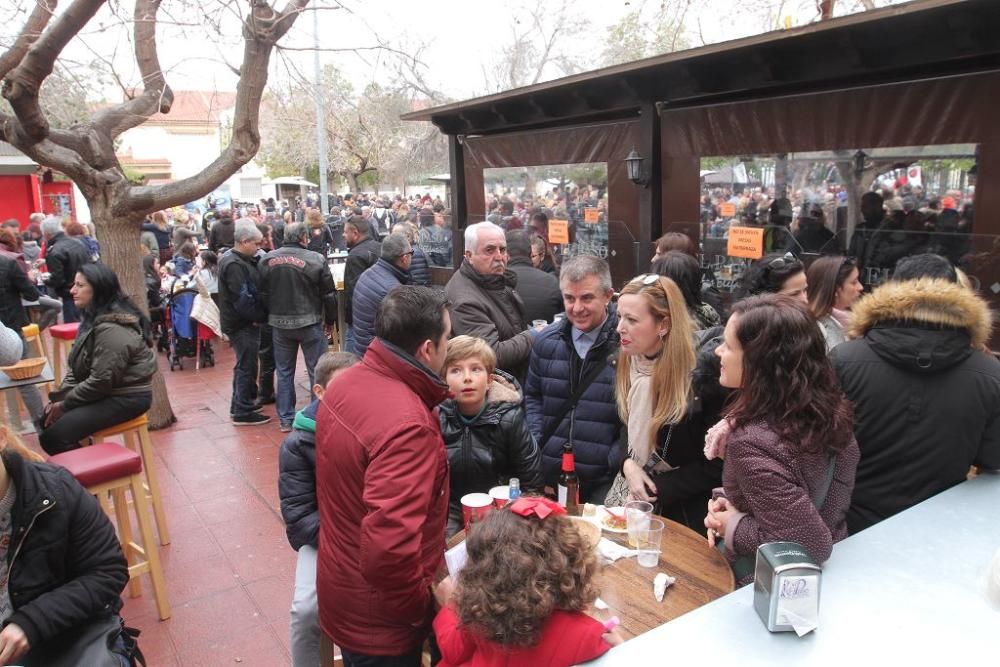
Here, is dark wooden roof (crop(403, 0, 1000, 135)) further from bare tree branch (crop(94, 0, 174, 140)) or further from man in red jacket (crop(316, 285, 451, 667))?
man in red jacket (crop(316, 285, 451, 667))

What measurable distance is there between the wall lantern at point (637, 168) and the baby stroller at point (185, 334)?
562cm

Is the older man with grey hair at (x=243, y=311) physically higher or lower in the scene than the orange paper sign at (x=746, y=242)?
lower

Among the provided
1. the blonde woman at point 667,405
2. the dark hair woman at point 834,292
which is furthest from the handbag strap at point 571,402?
A: the dark hair woman at point 834,292

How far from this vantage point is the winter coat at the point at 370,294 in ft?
18.0

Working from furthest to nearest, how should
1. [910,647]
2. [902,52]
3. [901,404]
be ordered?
[902,52], [901,404], [910,647]

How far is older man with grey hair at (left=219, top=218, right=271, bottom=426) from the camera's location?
22.1 ft

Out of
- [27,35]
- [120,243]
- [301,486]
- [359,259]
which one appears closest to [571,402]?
[301,486]

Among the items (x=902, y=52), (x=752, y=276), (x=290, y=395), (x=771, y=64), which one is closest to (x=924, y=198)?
(x=902, y=52)

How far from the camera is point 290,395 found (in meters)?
6.70

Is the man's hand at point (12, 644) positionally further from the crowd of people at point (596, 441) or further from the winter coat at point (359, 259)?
the winter coat at point (359, 259)

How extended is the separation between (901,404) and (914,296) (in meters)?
0.36

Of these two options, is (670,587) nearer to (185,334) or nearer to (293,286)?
(293,286)

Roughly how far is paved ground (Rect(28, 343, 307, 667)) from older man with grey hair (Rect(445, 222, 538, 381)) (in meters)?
1.80

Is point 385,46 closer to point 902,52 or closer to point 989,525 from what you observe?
point 902,52
